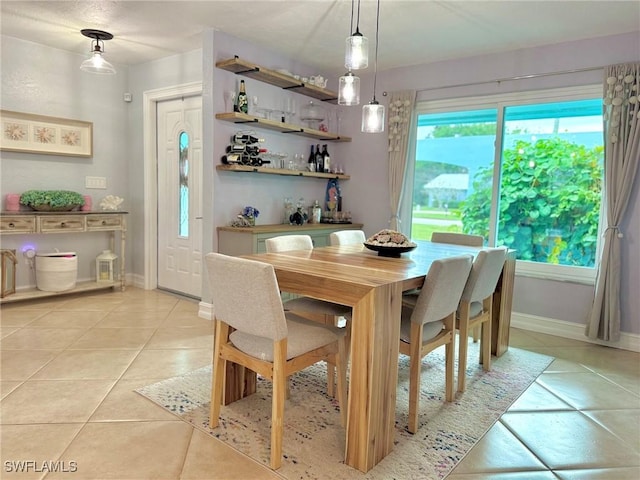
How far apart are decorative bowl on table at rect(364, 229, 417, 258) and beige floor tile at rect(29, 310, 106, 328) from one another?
8.49ft

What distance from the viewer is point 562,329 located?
3.95m

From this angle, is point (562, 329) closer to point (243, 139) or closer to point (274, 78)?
point (243, 139)

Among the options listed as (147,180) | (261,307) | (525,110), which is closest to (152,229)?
(147,180)

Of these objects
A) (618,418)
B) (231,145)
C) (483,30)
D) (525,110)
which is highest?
(483,30)

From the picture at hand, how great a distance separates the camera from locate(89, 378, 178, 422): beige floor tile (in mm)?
2264

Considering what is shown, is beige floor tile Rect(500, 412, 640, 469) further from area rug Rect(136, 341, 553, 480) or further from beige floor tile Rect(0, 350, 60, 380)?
beige floor tile Rect(0, 350, 60, 380)

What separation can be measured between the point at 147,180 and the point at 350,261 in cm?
339

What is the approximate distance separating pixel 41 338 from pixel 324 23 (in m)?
3.40

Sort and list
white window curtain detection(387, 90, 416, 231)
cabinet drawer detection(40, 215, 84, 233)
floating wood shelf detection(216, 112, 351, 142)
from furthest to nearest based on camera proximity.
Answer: white window curtain detection(387, 90, 416, 231)
cabinet drawer detection(40, 215, 84, 233)
floating wood shelf detection(216, 112, 351, 142)


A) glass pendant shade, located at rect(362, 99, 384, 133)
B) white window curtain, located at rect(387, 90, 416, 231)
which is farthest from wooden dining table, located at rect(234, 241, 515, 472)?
white window curtain, located at rect(387, 90, 416, 231)

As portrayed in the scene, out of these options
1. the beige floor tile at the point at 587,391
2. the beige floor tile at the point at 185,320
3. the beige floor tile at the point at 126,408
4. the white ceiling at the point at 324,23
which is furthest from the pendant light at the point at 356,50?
the beige floor tile at the point at 185,320

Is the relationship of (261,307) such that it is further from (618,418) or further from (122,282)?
(122,282)

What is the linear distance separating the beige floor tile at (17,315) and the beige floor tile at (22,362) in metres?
0.74

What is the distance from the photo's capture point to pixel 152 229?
509 cm
